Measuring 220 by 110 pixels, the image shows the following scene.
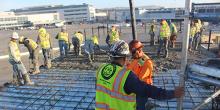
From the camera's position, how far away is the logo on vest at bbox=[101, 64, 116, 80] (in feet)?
9.84

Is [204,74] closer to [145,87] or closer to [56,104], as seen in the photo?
[145,87]

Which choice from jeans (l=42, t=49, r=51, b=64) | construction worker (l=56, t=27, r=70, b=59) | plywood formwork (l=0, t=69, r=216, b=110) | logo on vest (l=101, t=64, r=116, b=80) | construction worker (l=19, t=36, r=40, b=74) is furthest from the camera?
construction worker (l=56, t=27, r=70, b=59)

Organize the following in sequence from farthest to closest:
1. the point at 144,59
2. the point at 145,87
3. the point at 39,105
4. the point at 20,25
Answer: the point at 20,25, the point at 39,105, the point at 144,59, the point at 145,87

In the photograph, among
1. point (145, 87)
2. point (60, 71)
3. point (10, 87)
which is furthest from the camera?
point (60, 71)

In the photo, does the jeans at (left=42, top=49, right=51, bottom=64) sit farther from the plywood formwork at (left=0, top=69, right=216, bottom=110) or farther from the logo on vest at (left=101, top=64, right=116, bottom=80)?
the logo on vest at (left=101, top=64, right=116, bottom=80)

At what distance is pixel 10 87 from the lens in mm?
8188

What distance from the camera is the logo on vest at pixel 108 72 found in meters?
3.00

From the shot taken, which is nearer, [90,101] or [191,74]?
[191,74]

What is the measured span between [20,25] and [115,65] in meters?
91.5

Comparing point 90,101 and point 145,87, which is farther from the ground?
point 145,87

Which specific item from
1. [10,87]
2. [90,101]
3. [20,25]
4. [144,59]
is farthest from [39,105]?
[20,25]

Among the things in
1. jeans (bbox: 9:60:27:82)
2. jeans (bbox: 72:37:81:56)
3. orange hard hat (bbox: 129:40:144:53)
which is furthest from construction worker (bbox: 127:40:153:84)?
jeans (bbox: 72:37:81:56)

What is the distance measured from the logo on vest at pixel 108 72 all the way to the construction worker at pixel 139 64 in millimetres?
1424

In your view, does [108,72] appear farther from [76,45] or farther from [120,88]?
[76,45]
